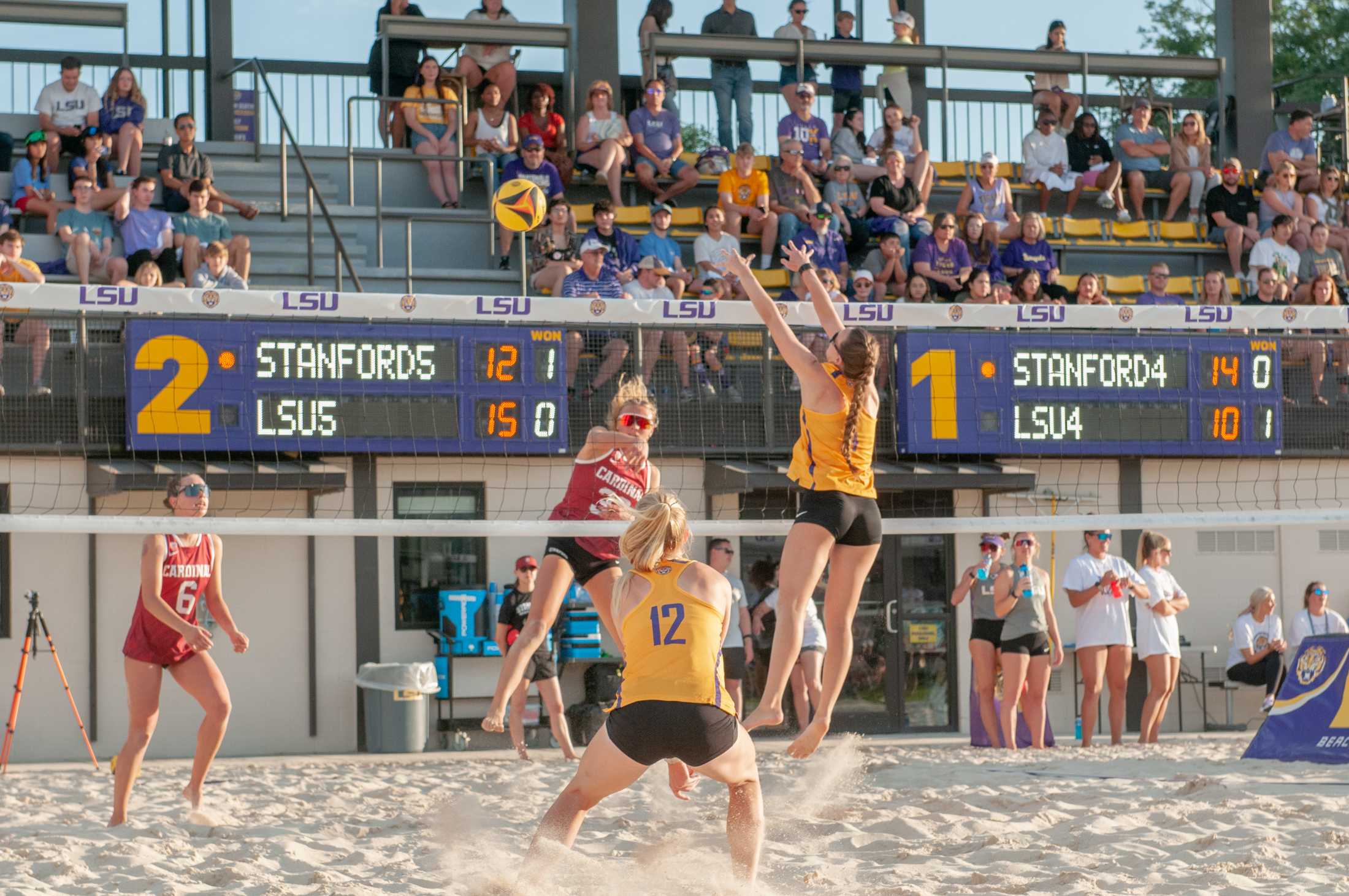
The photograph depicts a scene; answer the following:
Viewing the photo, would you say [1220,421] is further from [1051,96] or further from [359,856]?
[359,856]

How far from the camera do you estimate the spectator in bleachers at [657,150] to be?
15.3 meters

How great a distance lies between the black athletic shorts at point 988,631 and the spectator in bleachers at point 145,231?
6.40m

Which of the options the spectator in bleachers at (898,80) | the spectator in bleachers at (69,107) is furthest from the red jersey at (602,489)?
the spectator in bleachers at (898,80)

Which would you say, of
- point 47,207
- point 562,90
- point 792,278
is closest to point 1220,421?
point 792,278

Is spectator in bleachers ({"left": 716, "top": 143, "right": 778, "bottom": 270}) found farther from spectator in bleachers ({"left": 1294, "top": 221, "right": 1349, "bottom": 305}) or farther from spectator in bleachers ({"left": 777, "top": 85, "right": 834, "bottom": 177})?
spectator in bleachers ({"left": 1294, "top": 221, "right": 1349, "bottom": 305})

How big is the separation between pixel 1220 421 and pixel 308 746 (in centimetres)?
731

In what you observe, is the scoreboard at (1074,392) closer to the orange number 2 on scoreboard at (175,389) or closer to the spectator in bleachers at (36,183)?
the orange number 2 on scoreboard at (175,389)

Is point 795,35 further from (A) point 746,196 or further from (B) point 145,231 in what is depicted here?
(B) point 145,231

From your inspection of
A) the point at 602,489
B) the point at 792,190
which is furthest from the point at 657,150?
the point at 602,489

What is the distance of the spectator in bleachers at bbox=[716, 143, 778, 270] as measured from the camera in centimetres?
1480

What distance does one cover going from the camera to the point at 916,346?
12320 mm

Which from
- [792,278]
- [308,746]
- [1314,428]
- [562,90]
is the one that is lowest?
[308,746]

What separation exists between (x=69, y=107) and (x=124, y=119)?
0.54 metres

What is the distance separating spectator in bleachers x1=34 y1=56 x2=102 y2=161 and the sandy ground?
256 inches
